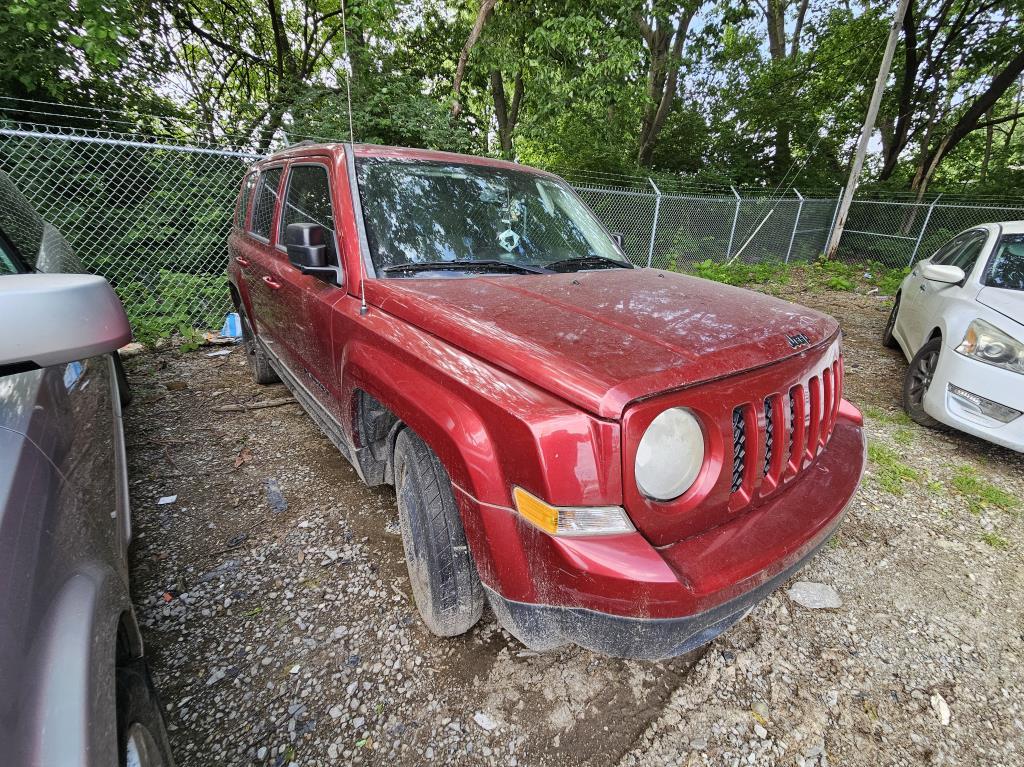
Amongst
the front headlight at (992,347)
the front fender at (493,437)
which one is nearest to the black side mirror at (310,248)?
the front fender at (493,437)

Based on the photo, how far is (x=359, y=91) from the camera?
8.23m

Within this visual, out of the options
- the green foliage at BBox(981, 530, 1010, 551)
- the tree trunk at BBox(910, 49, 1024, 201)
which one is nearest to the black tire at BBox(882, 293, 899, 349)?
the green foliage at BBox(981, 530, 1010, 551)

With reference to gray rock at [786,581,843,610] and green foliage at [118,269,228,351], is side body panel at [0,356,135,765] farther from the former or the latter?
green foliage at [118,269,228,351]

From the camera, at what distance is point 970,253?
4043 millimetres

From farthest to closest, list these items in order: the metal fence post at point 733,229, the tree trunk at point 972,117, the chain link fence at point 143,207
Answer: the tree trunk at point 972,117 → the metal fence post at point 733,229 → the chain link fence at point 143,207

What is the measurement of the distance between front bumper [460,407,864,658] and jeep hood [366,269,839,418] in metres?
0.40

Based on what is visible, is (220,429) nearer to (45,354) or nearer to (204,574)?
(204,574)

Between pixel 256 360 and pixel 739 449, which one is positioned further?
pixel 256 360

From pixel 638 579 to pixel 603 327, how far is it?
2.55 feet

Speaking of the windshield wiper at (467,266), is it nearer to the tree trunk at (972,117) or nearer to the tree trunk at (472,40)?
the tree trunk at (472,40)

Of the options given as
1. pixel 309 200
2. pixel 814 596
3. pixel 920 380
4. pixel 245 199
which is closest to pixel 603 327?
pixel 814 596

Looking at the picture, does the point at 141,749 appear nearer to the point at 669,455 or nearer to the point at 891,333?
the point at 669,455

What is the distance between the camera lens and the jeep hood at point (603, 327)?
4.15 ft

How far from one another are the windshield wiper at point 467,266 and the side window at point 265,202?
1.52m
